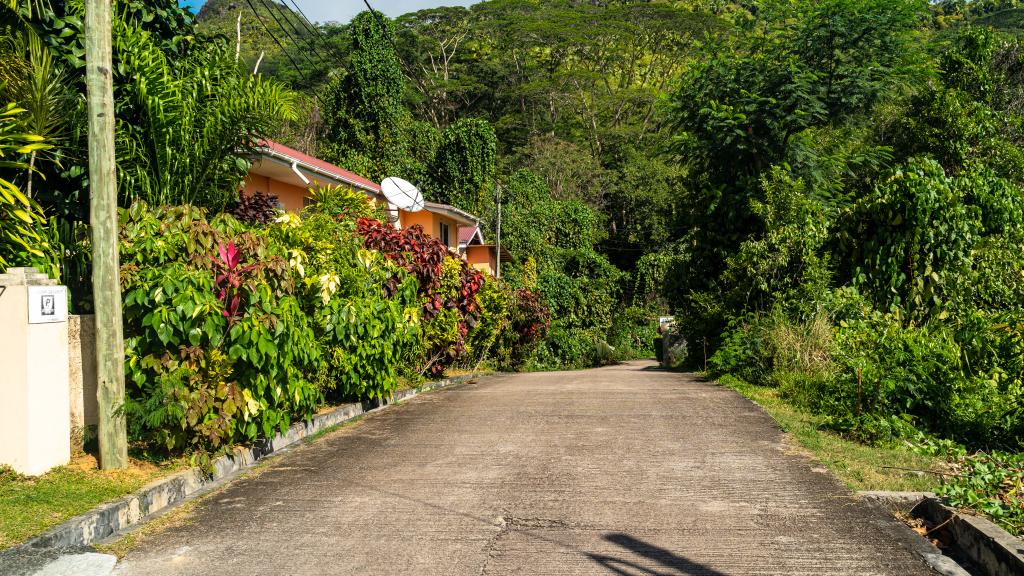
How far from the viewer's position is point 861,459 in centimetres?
762

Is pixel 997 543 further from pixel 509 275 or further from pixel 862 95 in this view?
pixel 509 275

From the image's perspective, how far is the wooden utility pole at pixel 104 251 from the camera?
6699 millimetres

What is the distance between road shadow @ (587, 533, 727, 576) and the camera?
477 cm

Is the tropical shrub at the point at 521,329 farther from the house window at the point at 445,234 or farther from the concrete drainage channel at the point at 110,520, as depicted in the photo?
the concrete drainage channel at the point at 110,520

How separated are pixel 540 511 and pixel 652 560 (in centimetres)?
123

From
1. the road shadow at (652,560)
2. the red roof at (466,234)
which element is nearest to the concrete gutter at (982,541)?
the road shadow at (652,560)

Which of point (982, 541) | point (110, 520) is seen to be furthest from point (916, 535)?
point (110, 520)

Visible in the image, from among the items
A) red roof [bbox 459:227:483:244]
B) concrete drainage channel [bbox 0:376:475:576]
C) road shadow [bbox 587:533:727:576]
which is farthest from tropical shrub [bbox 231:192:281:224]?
red roof [bbox 459:227:483:244]

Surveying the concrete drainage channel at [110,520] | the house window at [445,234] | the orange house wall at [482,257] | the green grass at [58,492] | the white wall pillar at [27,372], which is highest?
the house window at [445,234]

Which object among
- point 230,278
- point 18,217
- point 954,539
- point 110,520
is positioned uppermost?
point 18,217

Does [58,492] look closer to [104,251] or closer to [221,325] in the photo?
[221,325]

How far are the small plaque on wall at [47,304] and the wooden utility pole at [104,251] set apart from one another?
0.89 ft

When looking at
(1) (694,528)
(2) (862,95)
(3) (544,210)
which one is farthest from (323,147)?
(1) (694,528)

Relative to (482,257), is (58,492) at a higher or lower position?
lower
